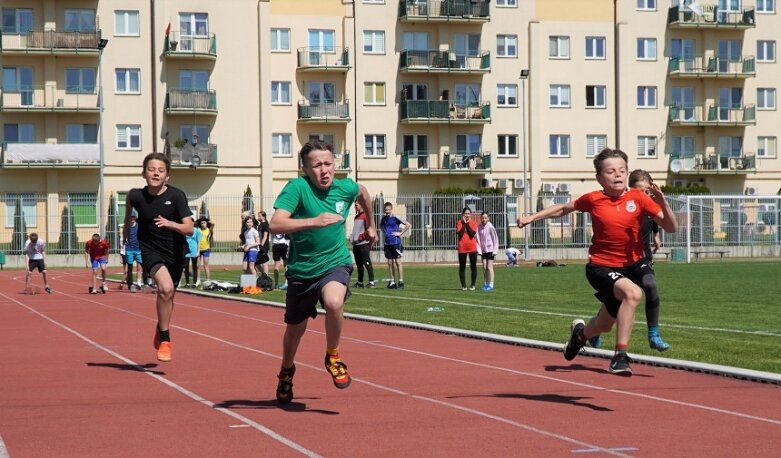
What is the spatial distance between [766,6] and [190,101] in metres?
34.4

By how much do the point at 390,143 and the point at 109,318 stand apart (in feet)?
156

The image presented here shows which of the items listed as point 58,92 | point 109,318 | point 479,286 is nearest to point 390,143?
point 58,92

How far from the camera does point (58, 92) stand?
60.8 meters

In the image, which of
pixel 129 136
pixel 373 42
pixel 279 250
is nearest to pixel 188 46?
pixel 129 136

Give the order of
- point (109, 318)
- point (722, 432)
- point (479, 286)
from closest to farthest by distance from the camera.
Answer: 1. point (722, 432)
2. point (109, 318)
3. point (479, 286)

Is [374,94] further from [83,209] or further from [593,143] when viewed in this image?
[83,209]

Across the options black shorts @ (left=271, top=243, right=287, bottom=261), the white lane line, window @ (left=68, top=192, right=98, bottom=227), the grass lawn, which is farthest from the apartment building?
the white lane line

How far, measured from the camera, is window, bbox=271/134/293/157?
64.6m

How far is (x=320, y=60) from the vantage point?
6400cm

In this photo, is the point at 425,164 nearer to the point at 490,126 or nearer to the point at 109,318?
the point at 490,126

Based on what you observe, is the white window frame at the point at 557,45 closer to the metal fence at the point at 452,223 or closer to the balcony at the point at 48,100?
the metal fence at the point at 452,223

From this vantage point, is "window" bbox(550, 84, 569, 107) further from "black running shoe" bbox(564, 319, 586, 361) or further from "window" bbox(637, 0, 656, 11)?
"black running shoe" bbox(564, 319, 586, 361)

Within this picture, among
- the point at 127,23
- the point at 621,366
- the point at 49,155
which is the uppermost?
the point at 127,23

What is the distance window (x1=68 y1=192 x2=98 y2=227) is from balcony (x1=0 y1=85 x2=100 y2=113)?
12.7 meters
